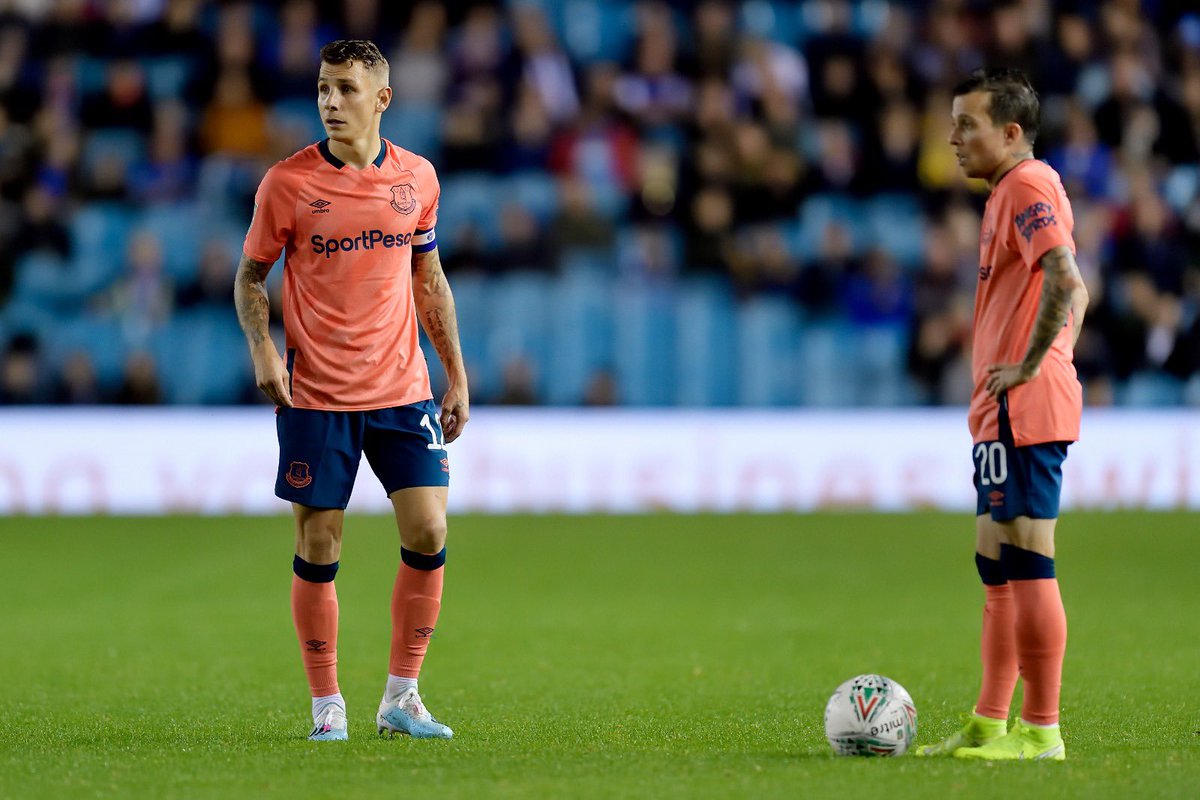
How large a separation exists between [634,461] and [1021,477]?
9.86 metres

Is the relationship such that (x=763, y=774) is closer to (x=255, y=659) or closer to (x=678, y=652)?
(x=678, y=652)

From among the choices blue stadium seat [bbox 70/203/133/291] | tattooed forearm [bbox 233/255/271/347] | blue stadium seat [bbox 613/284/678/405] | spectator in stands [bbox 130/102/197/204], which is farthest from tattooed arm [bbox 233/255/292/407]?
spectator in stands [bbox 130/102/197/204]

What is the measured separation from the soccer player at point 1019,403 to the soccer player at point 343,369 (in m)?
1.79

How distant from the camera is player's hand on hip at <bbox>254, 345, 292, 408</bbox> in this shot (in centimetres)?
548

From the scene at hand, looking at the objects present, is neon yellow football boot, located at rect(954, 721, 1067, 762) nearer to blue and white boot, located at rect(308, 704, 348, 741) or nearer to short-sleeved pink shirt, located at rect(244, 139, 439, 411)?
blue and white boot, located at rect(308, 704, 348, 741)

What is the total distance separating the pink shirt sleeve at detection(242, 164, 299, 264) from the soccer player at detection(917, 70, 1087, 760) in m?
2.18

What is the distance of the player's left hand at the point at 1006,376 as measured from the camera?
4957 mm

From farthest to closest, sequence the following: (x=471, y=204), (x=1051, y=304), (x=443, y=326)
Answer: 1. (x=471, y=204)
2. (x=443, y=326)
3. (x=1051, y=304)

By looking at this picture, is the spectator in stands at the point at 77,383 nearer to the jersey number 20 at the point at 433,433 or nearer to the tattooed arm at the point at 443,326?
the tattooed arm at the point at 443,326

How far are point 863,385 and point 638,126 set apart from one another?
3.78m

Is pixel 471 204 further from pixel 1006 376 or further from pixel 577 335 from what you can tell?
pixel 1006 376

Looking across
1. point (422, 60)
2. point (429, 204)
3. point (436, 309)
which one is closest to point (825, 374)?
point (422, 60)

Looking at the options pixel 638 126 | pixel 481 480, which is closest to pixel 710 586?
pixel 481 480

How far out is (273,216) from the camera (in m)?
5.58
